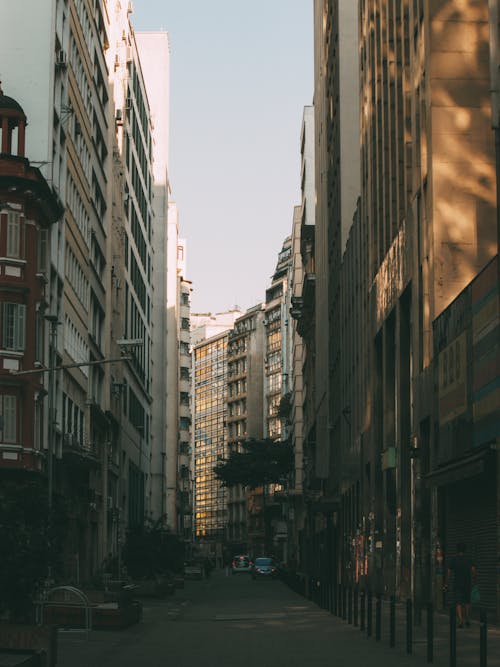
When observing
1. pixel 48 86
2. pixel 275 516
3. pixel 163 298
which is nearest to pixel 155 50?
pixel 163 298

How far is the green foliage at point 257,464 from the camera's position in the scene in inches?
5384

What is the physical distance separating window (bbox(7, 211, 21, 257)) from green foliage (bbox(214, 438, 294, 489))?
88.9 meters

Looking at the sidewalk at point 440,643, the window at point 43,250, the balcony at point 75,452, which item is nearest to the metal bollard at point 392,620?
the sidewalk at point 440,643

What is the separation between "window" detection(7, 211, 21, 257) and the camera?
48812 millimetres

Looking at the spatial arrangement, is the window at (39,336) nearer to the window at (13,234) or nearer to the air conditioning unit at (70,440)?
the window at (13,234)

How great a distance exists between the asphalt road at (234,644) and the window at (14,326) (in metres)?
13.4

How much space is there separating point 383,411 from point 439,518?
49.9 ft

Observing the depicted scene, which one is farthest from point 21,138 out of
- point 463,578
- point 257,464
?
point 257,464

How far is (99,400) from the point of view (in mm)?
75062

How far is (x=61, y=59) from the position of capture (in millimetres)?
56750

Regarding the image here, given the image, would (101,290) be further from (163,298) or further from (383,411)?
(163,298)

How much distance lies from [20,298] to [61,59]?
1274cm

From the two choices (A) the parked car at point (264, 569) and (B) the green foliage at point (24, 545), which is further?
(A) the parked car at point (264, 569)

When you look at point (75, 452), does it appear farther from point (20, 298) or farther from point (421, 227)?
point (421, 227)
